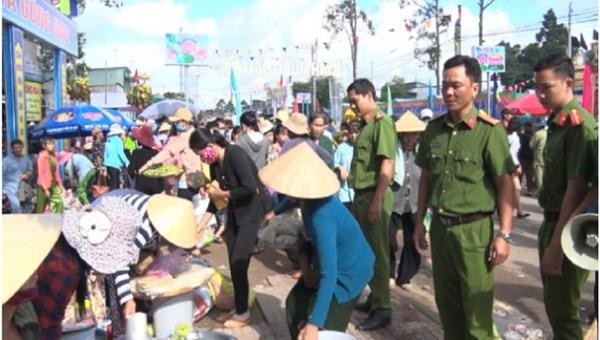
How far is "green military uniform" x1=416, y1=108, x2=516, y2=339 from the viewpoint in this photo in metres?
2.98

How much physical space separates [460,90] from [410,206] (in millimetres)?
2523

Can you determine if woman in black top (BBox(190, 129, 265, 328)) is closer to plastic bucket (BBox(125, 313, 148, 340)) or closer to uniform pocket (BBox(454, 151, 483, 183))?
plastic bucket (BBox(125, 313, 148, 340))

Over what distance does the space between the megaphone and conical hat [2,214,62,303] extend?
2.06 meters

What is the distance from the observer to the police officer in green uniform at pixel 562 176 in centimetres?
279

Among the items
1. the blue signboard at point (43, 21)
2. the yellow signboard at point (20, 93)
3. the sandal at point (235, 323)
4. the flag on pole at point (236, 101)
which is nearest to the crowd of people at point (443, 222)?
the sandal at point (235, 323)

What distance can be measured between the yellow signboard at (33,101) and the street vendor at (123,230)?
8.43 m

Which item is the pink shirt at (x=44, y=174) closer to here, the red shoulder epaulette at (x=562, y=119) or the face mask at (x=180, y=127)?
the face mask at (x=180, y=127)

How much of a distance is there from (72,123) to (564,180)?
384 inches

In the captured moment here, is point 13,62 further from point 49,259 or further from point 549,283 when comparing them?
point 549,283

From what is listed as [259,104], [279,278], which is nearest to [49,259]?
[279,278]

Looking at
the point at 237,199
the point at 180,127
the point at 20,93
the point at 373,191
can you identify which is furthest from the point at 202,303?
the point at 20,93

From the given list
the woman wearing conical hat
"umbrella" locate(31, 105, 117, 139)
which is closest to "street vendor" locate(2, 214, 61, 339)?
the woman wearing conical hat

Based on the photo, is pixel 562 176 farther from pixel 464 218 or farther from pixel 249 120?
pixel 249 120

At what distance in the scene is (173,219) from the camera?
3301mm
